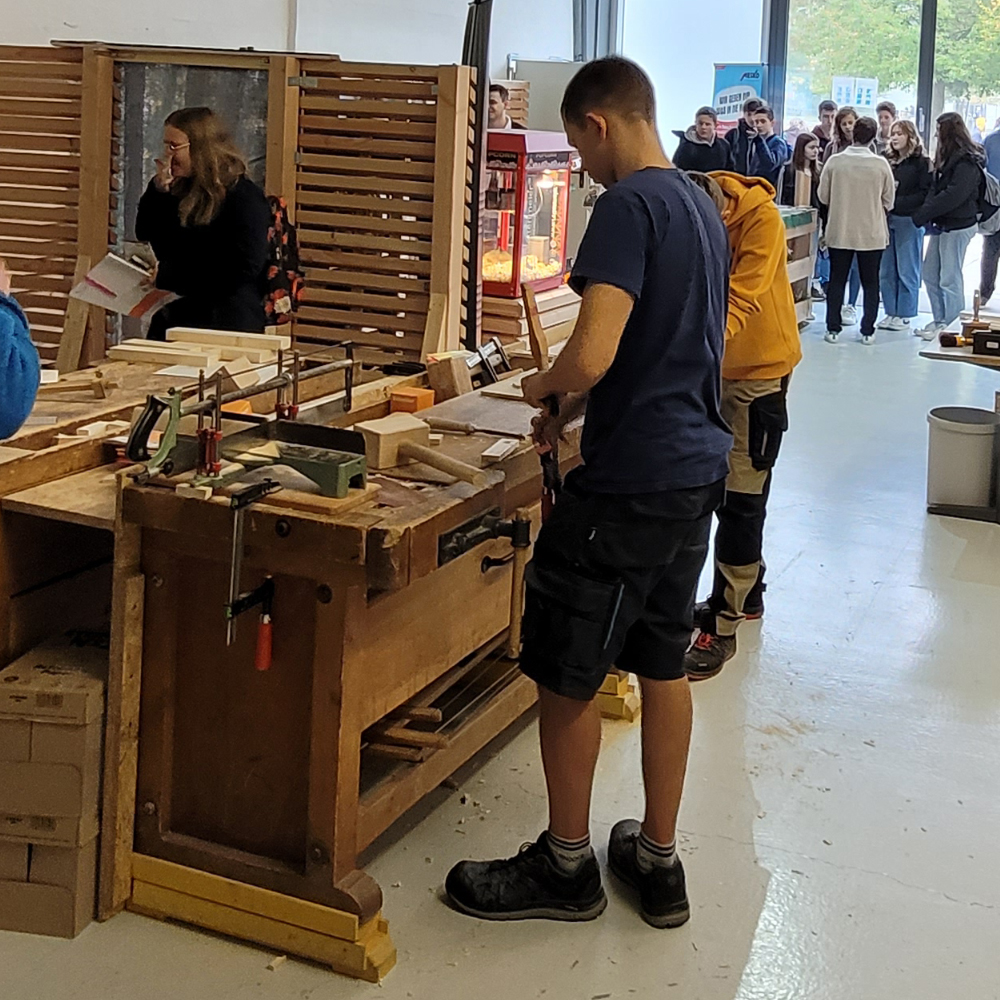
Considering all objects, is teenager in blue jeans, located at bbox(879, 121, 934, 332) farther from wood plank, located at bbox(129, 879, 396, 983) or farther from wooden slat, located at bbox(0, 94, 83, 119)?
wood plank, located at bbox(129, 879, 396, 983)

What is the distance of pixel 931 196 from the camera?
1036 cm

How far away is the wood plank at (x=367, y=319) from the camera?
5.47m

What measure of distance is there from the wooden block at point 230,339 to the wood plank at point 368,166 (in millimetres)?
1750

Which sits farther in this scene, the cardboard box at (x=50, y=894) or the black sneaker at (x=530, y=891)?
the black sneaker at (x=530, y=891)

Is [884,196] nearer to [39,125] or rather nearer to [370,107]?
[370,107]

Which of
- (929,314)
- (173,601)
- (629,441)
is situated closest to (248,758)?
(173,601)

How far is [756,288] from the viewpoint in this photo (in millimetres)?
3768

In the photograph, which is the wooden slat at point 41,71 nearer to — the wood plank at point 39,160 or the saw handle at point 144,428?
the wood plank at point 39,160

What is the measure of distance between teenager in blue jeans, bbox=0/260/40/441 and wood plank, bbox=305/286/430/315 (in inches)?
128

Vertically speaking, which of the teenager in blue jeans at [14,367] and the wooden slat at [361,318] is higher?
the wooden slat at [361,318]

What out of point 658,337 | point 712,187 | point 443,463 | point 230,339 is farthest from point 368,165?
point 658,337

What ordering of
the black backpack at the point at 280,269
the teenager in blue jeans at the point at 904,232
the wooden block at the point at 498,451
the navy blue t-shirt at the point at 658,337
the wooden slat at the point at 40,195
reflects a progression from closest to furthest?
the navy blue t-shirt at the point at 658,337
the wooden block at the point at 498,451
the black backpack at the point at 280,269
the wooden slat at the point at 40,195
the teenager in blue jeans at the point at 904,232

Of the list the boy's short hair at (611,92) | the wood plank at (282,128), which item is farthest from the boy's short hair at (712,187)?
the wood plank at (282,128)

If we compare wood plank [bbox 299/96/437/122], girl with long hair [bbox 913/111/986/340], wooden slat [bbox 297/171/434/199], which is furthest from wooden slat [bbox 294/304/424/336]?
girl with long hair [bbox 913/111/986/340]
